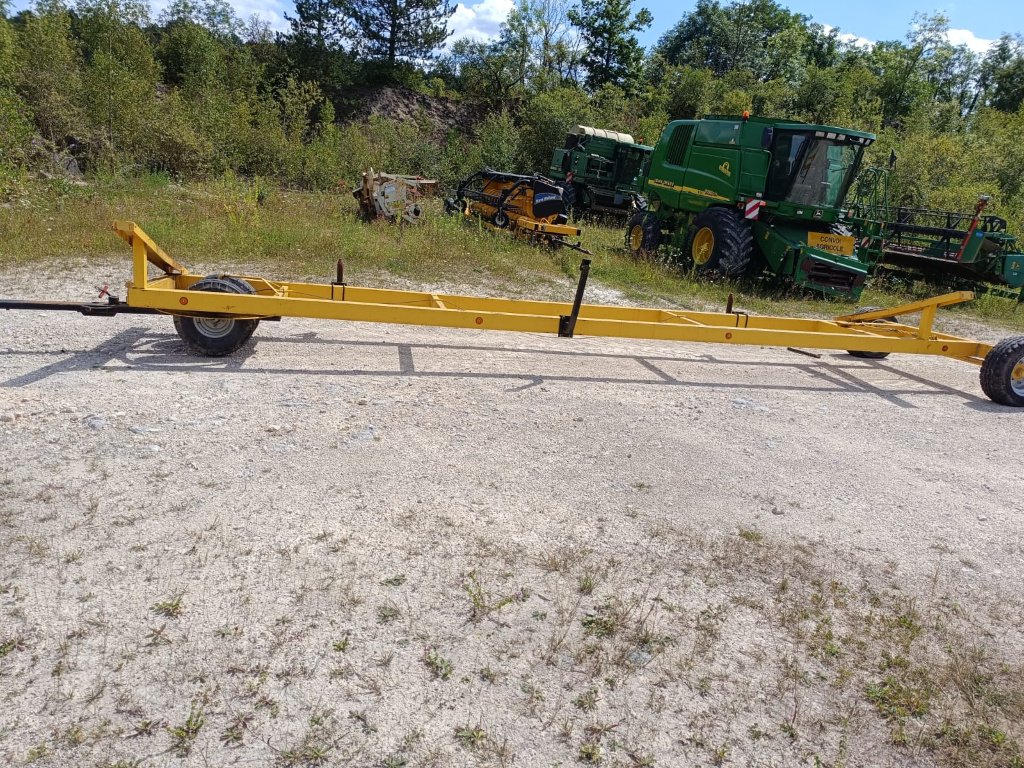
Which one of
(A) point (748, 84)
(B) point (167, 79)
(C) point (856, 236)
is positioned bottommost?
(C) point (856, 236)

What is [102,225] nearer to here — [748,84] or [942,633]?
[942,633]

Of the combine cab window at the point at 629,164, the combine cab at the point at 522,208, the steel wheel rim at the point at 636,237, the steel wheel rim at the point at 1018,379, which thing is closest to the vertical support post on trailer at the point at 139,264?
the steel wheel rim at the point at 1018,379

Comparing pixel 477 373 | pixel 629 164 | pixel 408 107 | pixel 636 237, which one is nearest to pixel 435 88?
pixel 408 107

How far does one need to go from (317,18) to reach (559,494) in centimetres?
4268

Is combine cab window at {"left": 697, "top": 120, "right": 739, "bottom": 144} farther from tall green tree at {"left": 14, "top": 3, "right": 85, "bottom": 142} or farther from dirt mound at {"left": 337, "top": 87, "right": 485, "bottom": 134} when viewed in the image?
dirt mound at {"left": 337, "top": 87, "right": 485, "bottom": 134}

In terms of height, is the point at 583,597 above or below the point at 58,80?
below

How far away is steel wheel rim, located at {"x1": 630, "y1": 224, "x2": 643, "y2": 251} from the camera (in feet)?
49.7

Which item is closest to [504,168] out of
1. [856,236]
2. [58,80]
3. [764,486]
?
[58,80]

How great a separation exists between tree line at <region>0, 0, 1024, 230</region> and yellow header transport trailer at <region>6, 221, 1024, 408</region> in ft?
29.8

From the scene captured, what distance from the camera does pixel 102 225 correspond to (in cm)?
1057

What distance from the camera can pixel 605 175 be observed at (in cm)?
2169

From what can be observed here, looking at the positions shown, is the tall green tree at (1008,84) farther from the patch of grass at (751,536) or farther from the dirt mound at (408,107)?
the patch of grass at (751,536)

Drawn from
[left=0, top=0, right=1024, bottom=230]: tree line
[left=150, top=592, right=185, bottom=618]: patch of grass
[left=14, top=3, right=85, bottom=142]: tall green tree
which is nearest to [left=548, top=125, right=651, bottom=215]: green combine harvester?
[left=0, top=0, right=1024, bottom=230]: tree line

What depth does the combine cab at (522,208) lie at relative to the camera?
44.6 feet
